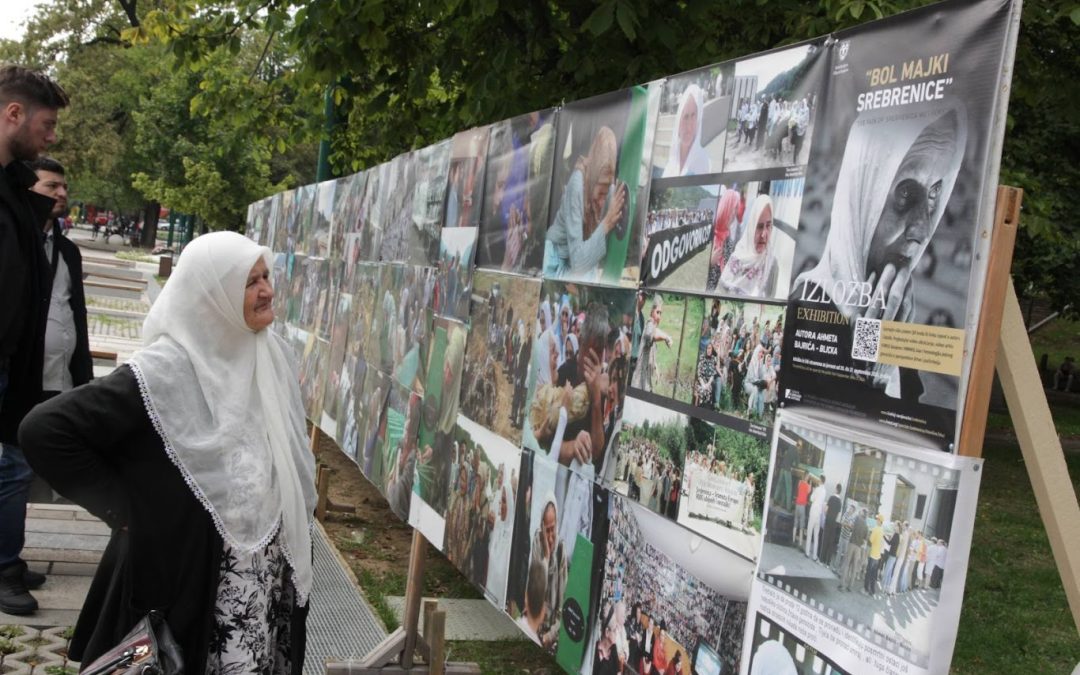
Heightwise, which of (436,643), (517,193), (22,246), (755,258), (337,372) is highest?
(517,193)

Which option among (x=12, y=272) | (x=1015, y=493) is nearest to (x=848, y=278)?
(x=12, y=272)

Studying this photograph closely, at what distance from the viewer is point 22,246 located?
17.1 ft

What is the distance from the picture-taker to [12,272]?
508 cm

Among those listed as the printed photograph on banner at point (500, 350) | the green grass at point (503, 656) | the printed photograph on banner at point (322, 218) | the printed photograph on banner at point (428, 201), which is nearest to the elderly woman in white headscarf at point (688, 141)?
the printed photograph on banner at point (500, 350)

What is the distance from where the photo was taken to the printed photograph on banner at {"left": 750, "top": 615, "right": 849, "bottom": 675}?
8.57ft

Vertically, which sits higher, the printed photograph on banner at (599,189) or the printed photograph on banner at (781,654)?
the printed photograph on banner at (599,189)

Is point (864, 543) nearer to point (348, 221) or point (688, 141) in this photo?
point (688, 141)

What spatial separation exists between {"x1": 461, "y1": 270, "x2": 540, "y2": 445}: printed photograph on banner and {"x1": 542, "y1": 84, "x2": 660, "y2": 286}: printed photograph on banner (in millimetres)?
281

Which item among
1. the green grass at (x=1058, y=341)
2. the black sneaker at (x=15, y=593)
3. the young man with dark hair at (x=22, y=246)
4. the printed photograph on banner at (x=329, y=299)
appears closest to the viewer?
the young man with dark hair at (x=22, y=246)

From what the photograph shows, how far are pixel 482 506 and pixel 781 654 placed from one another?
2.33m

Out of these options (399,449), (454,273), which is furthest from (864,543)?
(399,449)

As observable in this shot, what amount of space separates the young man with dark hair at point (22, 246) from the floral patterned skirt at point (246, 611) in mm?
2199

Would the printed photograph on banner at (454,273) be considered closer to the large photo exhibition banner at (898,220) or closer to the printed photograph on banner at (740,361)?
the printed photograph on banner at (740,361)

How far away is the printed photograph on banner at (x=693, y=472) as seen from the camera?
2.97 m
